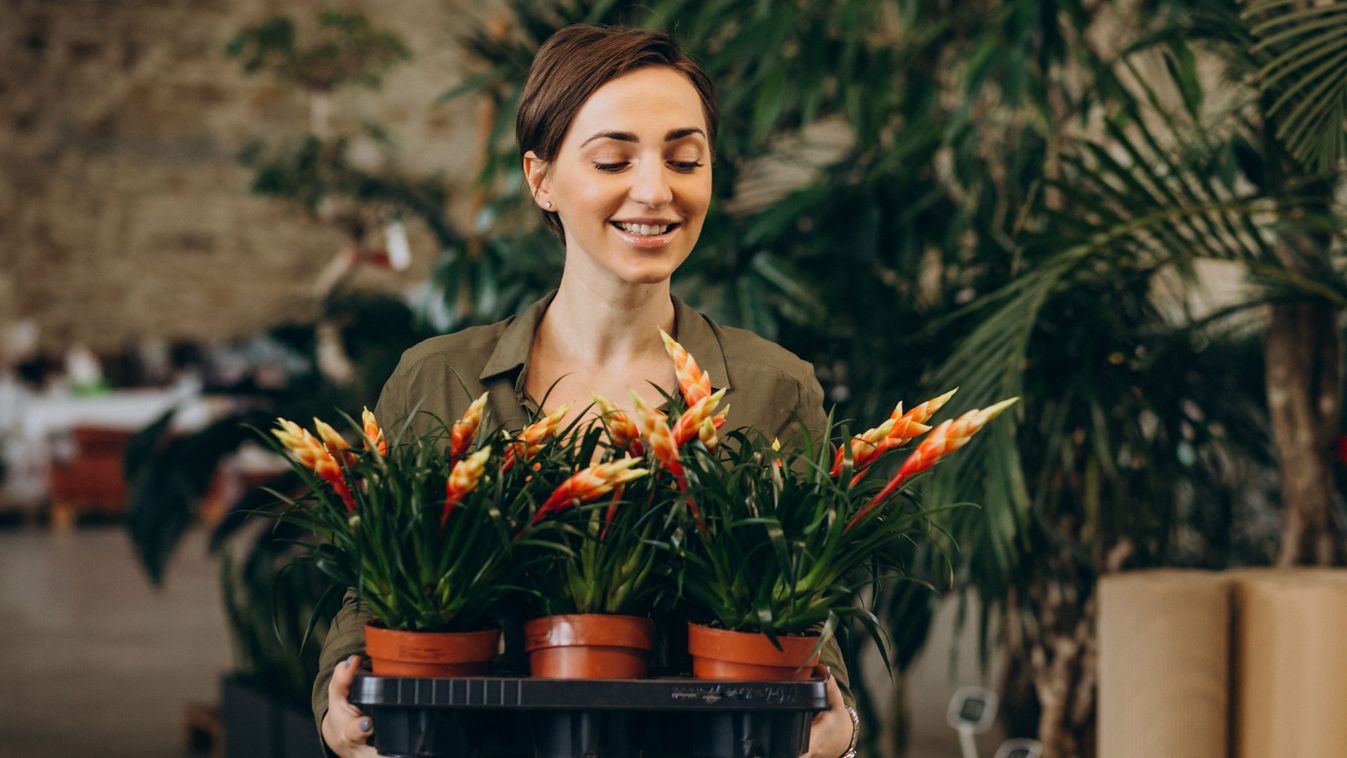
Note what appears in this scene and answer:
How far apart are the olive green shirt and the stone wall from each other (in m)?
10.2

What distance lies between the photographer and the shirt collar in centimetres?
129

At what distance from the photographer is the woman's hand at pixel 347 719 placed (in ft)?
3.44

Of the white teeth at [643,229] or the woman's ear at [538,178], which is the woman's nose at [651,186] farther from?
the woman's ear at [538,178]

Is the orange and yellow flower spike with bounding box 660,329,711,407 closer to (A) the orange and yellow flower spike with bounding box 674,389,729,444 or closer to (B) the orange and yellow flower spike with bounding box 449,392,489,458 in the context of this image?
(A) the orange and yellow flower spike with bounding box 674,389,729,444

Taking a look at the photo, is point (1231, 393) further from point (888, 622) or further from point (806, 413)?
point (806, 413)

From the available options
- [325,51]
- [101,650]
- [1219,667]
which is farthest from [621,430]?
[101,650]

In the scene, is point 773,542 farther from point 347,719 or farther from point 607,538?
point 347,719

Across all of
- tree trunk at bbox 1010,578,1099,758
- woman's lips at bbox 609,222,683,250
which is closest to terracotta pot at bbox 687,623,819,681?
woman's lips at bbox 609,222,683,250

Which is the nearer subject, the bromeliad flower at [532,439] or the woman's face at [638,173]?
the bromeliad flower at [532,439]

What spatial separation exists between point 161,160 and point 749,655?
11929 mm

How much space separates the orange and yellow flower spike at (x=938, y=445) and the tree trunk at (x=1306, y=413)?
172 centimetres

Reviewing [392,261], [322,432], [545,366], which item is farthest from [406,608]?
[392,261]

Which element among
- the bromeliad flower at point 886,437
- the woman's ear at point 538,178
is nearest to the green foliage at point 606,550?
the bromeliad flower at point 886,437

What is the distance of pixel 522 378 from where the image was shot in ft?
4.26
